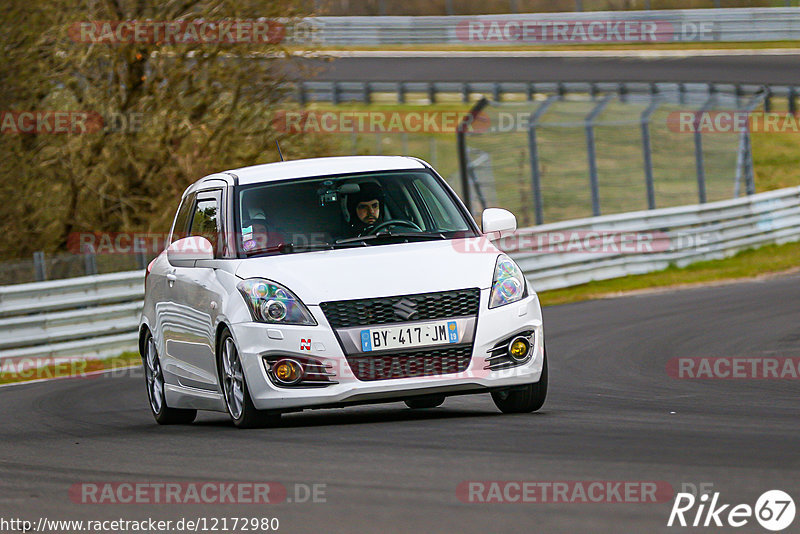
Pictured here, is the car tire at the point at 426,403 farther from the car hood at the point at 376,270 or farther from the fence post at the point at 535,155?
the fence post at the point at 535,155

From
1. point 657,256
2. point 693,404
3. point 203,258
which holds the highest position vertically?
point 203,258

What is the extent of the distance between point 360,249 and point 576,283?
45.5 feet

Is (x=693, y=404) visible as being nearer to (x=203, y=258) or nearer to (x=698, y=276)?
(x=203, y=258)

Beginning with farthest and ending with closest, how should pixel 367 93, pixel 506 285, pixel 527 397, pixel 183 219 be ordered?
pixel 367 93, pixel 183 219, pixel 527 397, pixel 506 285

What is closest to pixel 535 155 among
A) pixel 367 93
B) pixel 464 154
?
pixel 464 154

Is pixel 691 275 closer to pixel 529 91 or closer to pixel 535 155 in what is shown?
pixel 535 155

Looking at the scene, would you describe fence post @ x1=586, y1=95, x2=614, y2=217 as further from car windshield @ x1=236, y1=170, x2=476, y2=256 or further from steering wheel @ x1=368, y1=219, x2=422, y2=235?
steering wheel @ x1=368, y1=219, x2=422, y2=235

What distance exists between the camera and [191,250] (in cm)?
956

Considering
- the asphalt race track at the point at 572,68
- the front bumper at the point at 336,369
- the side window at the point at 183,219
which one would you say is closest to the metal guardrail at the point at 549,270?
the side window at the point at 183,219

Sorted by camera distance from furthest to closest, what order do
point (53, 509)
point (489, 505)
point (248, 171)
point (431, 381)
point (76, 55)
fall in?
1. point (76, 55)
2. point (248, 171)
3. point (431, 381)
4. point (53, 509)
5. point (489, 505)

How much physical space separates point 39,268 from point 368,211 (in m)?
9.76

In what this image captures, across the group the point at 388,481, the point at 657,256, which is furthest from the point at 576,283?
the point at 388,481

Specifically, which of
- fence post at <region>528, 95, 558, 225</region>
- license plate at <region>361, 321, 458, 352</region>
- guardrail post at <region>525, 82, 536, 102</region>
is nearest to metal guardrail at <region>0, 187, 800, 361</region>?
fence post at <region>528, 95, 558, 225</region>

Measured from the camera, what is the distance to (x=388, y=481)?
6602 millimetres
